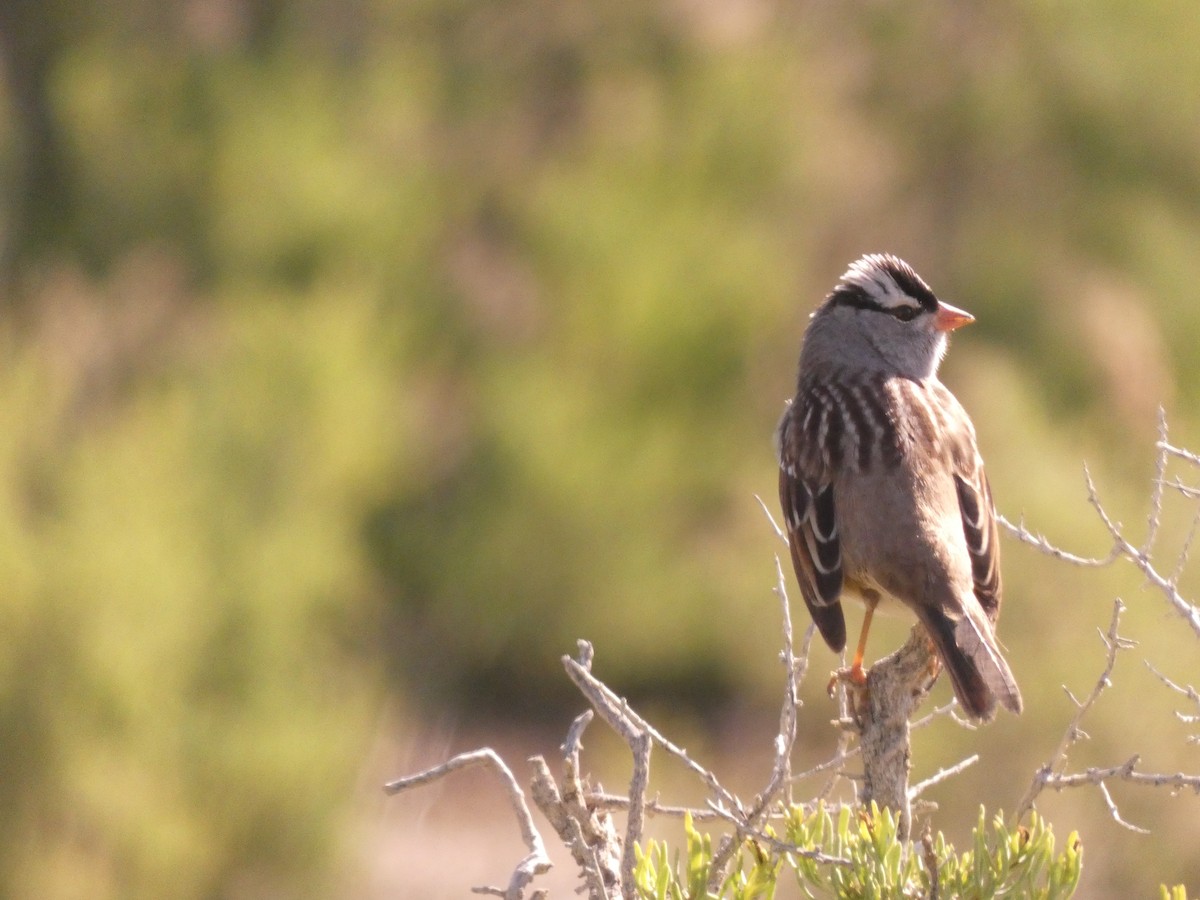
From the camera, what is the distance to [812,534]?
4184 mm

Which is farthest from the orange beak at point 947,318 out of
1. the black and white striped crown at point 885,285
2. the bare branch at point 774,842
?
the bare branch at point 774,842

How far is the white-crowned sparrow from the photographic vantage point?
3.84m

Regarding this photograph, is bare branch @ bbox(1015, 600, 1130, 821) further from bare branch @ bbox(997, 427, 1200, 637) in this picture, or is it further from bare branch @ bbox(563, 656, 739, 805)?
bare branch @ bbox(563, 656, 739, 805)

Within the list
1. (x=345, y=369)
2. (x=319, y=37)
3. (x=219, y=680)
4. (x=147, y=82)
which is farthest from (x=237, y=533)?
(x=319, y=37)

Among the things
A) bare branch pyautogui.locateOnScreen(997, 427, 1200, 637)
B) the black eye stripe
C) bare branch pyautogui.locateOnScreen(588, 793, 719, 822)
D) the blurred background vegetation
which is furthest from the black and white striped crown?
the blurred background vegetation

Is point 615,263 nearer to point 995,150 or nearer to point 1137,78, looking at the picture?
point 995,150

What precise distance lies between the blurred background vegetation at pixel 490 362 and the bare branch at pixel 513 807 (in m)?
5.33

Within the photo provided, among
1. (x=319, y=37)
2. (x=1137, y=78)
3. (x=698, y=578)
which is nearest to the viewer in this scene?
(x=698, y=578)

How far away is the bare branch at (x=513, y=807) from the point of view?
250cm

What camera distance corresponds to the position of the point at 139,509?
8.22 m

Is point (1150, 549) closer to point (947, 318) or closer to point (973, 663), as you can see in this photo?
point (973, 663)

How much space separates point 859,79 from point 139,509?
8.96 meters

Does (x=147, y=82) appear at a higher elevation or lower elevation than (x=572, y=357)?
higher

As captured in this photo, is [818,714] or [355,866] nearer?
[355,866]
